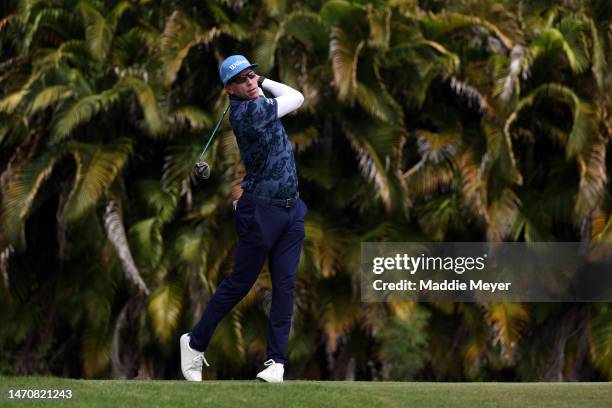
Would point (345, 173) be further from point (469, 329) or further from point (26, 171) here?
point (26, 171)

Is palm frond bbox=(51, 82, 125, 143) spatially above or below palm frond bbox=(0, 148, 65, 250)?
above

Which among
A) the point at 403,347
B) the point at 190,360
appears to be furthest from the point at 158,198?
the point at 190,360

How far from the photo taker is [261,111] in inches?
312

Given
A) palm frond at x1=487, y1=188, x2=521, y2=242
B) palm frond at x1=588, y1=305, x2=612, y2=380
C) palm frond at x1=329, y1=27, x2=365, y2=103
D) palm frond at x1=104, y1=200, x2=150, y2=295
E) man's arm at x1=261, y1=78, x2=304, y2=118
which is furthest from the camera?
palm frond at x1=487, y1=188, x2=521, y2=242

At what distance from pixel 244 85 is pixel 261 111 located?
21 centimetres

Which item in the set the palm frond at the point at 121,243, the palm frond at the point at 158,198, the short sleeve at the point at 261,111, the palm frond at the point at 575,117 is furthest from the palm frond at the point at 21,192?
the short sleeve at the point at 261,111

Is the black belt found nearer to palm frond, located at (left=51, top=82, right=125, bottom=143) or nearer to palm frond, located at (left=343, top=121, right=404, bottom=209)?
palm frond, located at (left=343, top=121, right=404, bottom=209)

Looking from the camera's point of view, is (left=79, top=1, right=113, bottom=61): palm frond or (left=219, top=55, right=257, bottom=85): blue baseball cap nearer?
(left=219, top=55, right=257, bottom=85): blue baseball cap

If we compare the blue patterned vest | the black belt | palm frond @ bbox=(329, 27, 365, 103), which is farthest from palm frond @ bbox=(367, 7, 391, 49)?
the black belt

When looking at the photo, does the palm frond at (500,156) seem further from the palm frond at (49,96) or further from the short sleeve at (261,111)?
the short sleeve at (261,111)

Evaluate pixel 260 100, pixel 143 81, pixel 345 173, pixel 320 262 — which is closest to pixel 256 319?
pixel 320 262

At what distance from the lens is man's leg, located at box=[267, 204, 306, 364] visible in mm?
8297

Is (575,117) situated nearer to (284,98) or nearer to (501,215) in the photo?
(501,215)

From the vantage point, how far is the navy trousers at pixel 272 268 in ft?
26.8
